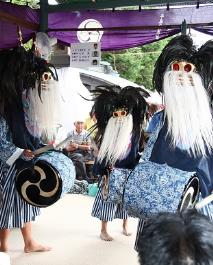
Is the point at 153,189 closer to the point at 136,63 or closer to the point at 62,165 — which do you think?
the point at 62,165

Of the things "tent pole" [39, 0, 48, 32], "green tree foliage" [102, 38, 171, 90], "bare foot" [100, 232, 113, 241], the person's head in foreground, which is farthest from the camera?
"green tree foliage" [102, 38, 171, 90]

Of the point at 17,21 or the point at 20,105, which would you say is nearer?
the point at 20,105

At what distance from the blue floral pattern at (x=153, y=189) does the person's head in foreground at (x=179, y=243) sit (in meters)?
0.85

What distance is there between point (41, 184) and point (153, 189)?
0.91 meters

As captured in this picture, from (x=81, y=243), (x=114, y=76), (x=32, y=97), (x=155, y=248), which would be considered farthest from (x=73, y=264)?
(x=114, y=76)

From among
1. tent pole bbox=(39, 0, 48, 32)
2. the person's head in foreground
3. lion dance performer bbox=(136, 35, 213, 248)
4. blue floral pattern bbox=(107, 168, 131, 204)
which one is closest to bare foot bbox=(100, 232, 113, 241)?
blue floral pattern bbox=(107, 168, 131, 204)

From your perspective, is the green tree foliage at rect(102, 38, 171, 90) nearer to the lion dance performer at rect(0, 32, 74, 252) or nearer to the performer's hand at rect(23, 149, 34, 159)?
the lion dance performer at rect(0, 32, 74, 252)

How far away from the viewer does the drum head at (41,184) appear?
269 centimetres

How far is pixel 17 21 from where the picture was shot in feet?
11.7

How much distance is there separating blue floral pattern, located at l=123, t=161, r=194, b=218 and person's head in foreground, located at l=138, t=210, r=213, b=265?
847 mm

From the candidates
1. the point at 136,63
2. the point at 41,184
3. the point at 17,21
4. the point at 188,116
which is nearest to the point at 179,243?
the point at 188,116

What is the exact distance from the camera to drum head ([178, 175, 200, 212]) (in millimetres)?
1987

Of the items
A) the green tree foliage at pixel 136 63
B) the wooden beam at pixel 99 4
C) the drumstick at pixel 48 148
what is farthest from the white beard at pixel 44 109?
the green tree foliage at pixel 136 63

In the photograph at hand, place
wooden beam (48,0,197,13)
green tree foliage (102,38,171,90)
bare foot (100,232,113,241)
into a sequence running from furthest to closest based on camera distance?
green tree foliage (102,38,171,90)
bare foot (100,232,113,241)
wooden beam (48,0,197,13)
